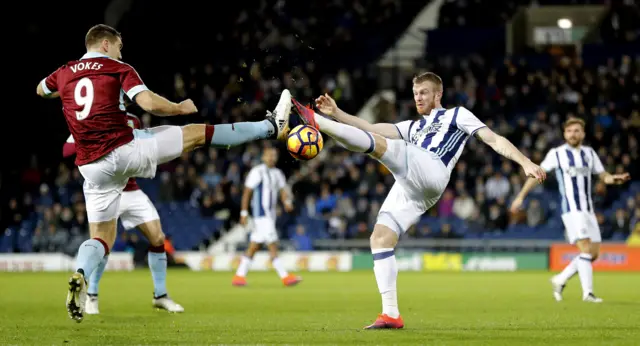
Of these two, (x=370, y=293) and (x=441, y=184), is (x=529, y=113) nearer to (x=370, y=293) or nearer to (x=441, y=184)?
(x=370, y=293)

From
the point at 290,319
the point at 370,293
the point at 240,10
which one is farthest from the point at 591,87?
the point at 290,319

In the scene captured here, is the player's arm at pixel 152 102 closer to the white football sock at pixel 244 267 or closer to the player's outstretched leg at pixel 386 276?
the player's outstretched leg at pixel 386 276

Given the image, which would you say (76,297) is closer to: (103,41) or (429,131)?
(103,41)

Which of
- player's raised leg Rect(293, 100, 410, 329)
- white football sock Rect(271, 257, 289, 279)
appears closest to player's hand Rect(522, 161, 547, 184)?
player's raised leg Rect(293, 100, 410, 329)

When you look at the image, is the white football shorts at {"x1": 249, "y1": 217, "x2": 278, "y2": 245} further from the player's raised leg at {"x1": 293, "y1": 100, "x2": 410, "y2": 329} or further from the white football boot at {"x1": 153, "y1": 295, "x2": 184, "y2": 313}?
the player's raised leg at {"x1": 293, "y1": 100, "x2": 410, "y2": 329}

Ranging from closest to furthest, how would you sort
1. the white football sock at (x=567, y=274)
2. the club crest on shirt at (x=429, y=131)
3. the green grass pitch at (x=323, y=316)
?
the green grass pitch at (x=323, y=316)
the club crest on shirt at (x=429, y=131)
the white football sock at (x=567, y=274)

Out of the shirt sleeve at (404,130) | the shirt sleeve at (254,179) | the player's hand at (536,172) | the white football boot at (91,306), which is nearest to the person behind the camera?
the player's hand at (536,172)

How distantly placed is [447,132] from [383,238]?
1182 millimetres

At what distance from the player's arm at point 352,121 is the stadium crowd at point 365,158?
14410 mm

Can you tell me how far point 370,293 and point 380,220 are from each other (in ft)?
20.0

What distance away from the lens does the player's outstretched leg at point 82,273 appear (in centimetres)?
783

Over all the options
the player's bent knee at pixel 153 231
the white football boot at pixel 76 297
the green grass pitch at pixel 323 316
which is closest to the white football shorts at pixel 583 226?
the green grass pitch at pixel 323 316

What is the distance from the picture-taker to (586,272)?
1289 centimetres

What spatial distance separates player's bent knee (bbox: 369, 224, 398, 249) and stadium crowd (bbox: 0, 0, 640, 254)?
50.0 feet
